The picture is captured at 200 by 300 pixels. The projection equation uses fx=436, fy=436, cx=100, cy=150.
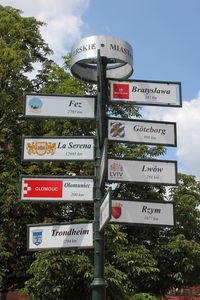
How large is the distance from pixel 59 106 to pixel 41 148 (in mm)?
713

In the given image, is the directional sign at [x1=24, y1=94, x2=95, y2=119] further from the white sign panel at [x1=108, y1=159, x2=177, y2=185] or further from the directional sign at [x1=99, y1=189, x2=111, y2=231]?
the directional sign at [x1=99, y1=189, x2=111, y2=231]

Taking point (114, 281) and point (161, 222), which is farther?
point (114, 281)

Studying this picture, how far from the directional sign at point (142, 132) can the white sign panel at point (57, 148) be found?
1.32 feet

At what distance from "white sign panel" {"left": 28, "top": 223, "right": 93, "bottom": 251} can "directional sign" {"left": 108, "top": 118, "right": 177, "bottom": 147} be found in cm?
139

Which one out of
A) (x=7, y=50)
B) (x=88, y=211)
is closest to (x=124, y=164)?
(x=88, y=211)

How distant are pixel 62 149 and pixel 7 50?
1107 cm

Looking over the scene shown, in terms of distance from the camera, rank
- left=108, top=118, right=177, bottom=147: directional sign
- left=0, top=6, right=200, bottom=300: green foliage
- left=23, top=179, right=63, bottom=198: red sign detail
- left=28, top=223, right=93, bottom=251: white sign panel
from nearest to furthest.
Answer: left=28, top=223, right=93, bottom=251: white sign panel < left=23, top=179, right=63, bottom=198: red sign detail < left=108, top=118, right=177, bottom=147: directional sign < left=0, top=6, right=200, bottom=300: green foliage

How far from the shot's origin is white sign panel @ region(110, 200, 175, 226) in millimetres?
6219

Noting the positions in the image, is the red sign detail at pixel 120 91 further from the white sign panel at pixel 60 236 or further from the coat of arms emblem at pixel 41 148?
the white sign panel at pixel 60 236

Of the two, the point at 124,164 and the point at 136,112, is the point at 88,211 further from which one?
the point at 124,164

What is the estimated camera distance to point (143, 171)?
643cm

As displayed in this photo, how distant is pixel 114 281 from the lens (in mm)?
12266

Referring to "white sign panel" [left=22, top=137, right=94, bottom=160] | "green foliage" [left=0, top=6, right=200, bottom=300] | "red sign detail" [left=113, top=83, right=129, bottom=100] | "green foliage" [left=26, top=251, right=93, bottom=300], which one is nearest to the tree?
"green foliage" [left=0, top=6, right=200, bottom=300]

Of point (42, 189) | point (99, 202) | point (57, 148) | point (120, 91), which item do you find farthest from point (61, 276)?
point (120, 91)
